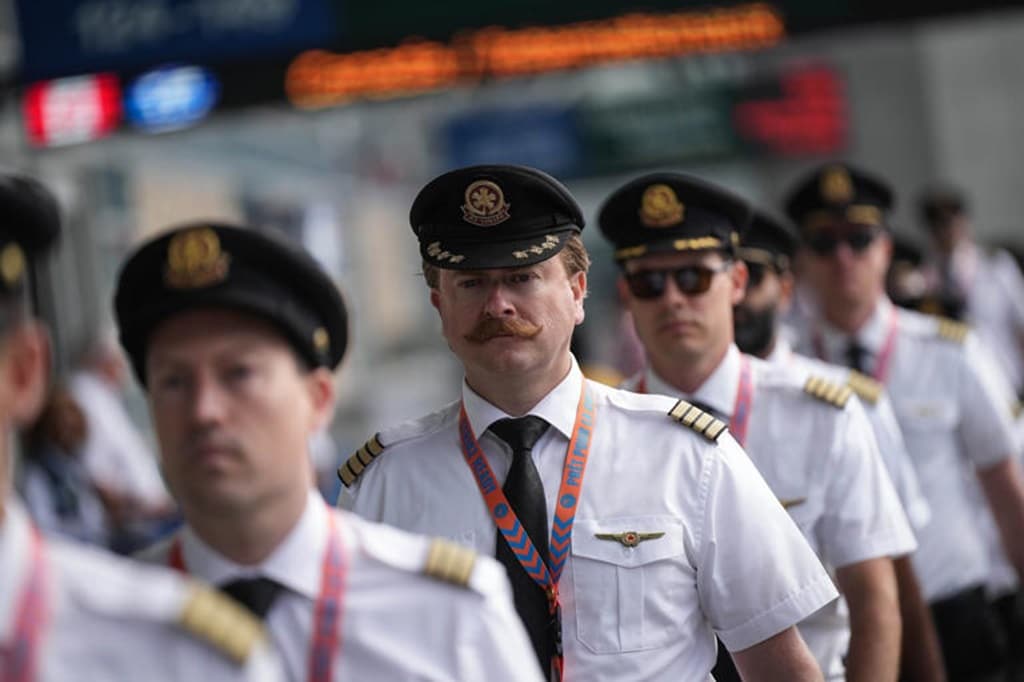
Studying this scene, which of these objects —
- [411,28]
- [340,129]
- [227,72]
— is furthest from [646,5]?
[340,129]

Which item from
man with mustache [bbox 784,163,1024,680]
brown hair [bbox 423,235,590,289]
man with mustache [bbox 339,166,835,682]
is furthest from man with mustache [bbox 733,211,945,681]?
man with mustache [bbox 339,166,835,682]

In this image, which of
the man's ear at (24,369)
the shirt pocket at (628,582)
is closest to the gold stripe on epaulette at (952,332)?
the shirt pocket at (628,582)

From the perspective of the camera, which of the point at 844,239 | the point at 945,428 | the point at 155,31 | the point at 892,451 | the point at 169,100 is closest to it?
the point at 892,451

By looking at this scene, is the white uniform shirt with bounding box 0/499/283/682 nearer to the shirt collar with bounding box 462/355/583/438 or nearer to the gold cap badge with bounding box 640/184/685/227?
the shirt collar with bounding box 462/355/583/438

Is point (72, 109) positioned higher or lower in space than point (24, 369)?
higher

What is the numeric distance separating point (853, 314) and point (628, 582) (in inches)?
109

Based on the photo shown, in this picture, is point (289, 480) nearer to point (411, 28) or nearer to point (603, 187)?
point (411, 28)

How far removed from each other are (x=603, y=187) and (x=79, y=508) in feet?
37.0

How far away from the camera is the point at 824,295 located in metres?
6.23

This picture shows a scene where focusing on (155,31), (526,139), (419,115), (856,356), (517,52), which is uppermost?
(155,31)

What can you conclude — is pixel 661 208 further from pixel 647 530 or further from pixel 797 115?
pixel 797 115

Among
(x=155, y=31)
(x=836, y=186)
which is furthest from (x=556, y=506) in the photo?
(x=155, y=31)

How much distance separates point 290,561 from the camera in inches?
105

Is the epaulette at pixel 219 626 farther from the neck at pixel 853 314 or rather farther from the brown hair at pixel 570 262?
the neck at pixel 853 314
